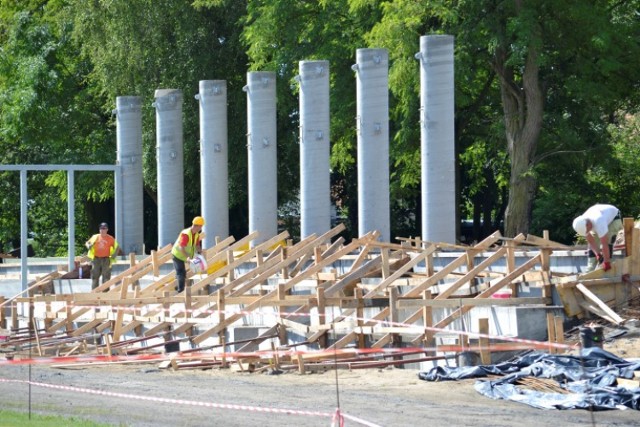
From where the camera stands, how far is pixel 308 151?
31750mm

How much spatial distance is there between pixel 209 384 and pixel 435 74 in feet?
41.7

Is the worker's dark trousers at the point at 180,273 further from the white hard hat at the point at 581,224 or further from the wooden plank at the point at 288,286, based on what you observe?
the white hard hat at the point at 581,224

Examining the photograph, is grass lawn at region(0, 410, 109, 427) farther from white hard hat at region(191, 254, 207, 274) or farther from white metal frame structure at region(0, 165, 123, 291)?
white metal frame structure at region(0, 165, 123, 291)

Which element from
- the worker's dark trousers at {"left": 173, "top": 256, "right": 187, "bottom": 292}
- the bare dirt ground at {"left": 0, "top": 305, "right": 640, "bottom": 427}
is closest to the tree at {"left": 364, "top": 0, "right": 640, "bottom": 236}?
the worker's dark trousers at {"left": 173, "top": 256, "right": 187, "bottom": 292}

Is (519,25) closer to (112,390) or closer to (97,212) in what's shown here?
(112,390)

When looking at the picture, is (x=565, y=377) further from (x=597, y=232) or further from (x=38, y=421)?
(x=38, y=421)

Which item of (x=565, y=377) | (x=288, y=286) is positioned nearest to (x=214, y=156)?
(x=288, y=286)

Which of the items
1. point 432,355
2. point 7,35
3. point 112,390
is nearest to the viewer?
point 112,390

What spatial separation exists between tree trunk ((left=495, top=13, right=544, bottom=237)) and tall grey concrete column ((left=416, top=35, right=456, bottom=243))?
5.16 m

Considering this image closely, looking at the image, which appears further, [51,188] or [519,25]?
[51,188]

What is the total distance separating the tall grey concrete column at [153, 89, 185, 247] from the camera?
121ft

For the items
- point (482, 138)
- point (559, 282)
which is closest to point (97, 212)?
point (482, 138)

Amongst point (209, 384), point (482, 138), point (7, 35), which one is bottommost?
point (209, 384)

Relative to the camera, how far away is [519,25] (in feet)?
106
